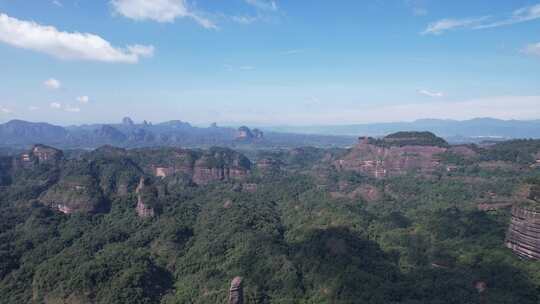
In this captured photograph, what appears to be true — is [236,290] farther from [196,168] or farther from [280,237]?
[196,168]

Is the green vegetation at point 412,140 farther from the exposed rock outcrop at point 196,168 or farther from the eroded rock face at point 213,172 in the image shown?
the exposed rock outcrop at point 196,168

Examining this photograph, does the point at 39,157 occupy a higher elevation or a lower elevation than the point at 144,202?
higher

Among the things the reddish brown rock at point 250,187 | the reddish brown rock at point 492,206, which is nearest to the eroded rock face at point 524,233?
the reddish brown rock at point 492,206

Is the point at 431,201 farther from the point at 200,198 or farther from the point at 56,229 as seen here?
the point at 56,229

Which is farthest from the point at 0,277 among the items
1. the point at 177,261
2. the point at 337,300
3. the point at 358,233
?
the point at 358,233

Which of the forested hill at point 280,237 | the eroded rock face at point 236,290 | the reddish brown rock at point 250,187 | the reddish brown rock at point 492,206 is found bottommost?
the reddish brown rock at point 250,187

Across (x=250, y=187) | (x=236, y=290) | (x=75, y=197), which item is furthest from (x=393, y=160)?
(x=236, y=290)
